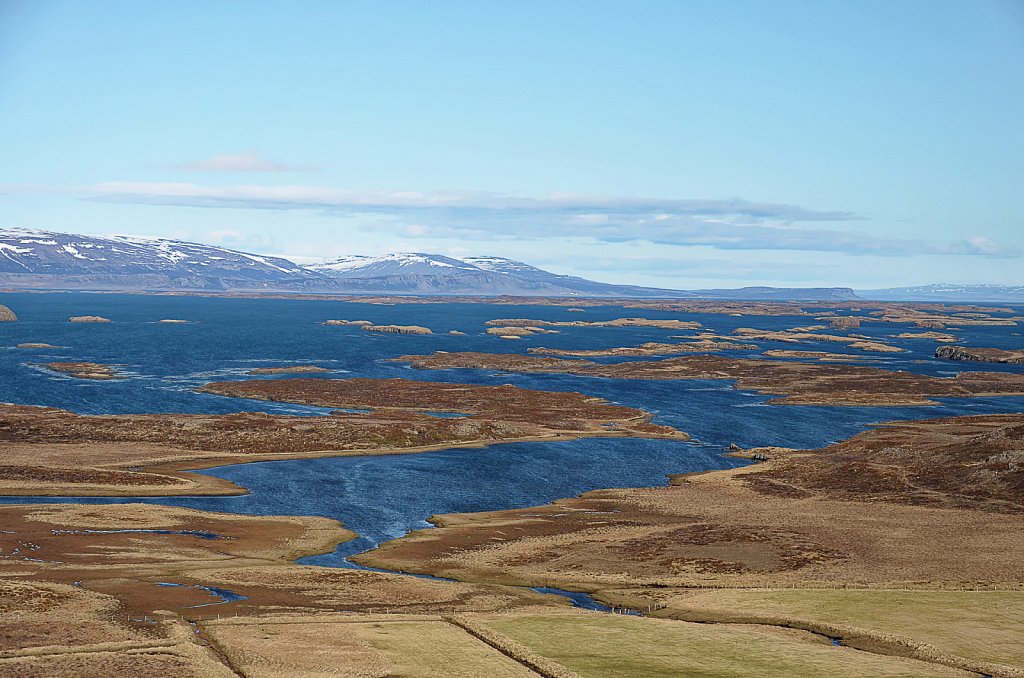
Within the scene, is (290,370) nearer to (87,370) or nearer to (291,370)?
(291,370)

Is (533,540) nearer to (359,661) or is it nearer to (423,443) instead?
(359,661)

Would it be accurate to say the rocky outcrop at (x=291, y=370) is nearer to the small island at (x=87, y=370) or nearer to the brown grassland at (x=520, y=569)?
the small island at (x=87, y=370)

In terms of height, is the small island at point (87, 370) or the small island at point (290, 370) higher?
the small island at point (290, 370)

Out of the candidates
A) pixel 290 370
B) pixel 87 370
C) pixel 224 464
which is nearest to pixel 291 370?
pixel 290 370

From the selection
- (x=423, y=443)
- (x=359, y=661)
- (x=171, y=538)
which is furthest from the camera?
(x=423, y=443)

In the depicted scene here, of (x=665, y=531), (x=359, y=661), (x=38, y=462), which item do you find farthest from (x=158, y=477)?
(x=359, y=661)

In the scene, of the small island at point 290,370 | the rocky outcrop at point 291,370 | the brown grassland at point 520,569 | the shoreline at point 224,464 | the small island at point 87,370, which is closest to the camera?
the brown grassland at point 520,569

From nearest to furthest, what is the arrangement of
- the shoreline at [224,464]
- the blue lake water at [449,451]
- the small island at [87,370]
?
the shoreline at [224,464] < the blue lake water at [449,451] < the small island at [87,370]

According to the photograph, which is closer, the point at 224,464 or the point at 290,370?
the point at 224,464

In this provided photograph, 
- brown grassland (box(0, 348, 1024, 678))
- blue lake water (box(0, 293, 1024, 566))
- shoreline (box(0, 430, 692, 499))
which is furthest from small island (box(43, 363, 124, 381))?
shoreline (box(0, 430, 692, 499))

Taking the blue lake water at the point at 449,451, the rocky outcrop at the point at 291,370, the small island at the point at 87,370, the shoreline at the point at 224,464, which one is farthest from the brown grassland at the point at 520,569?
the rocky outcrop at the point at 291,370

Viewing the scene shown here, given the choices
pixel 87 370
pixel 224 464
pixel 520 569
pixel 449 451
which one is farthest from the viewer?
pixel 87 370
